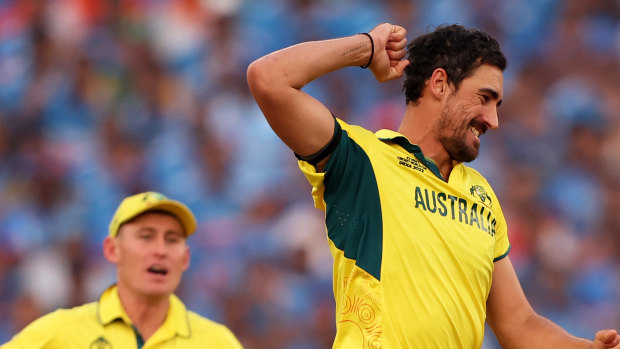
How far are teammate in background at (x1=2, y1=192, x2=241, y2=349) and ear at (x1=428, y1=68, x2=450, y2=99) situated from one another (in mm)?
1661

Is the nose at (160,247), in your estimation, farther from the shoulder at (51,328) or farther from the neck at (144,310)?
the shoulder at (51,328)

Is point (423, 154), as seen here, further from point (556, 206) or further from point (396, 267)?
point (556, 206)

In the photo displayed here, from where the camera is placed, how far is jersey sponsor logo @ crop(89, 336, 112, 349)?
14.1 ft

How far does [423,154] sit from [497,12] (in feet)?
16.3

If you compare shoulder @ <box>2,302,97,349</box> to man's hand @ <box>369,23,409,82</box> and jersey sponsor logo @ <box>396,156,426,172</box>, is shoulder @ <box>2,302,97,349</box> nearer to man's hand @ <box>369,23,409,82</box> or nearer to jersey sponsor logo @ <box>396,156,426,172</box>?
jersey sponsor logo @ <box>396,156,426,172</box>

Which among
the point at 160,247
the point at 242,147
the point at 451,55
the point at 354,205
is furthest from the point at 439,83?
the point at 242,147

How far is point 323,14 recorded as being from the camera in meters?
8.09

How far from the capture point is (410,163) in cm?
337

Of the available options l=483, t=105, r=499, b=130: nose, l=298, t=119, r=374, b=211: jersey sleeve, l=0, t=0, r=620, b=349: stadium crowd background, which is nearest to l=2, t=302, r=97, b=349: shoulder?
l=298, t=119, r=374, b=211: jersey sleeve

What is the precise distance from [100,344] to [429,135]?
6.46ft

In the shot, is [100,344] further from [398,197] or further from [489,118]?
[489,118]

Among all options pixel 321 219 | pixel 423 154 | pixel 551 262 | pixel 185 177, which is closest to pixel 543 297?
pixel 551 262

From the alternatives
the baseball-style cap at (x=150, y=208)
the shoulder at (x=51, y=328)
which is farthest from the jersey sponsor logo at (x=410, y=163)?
the shoulder at (x=51, y=328)

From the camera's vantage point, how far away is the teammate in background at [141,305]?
430 cm
